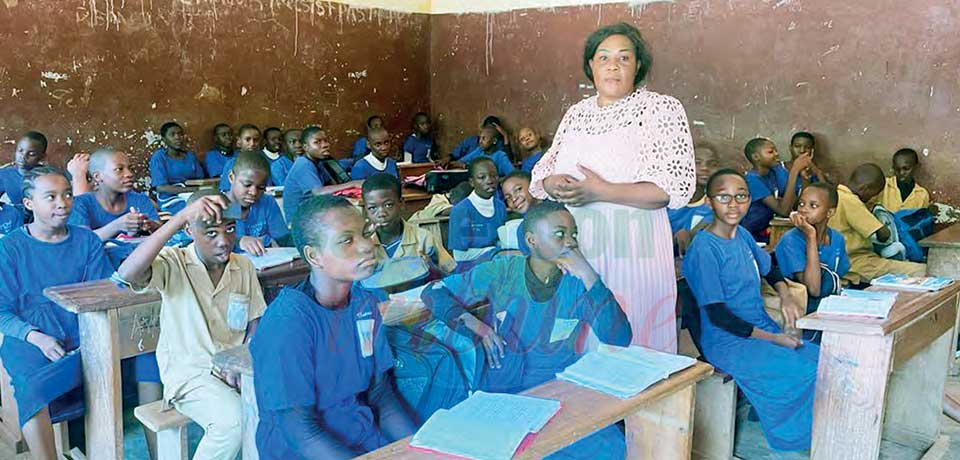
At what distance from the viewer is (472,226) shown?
12.8 feet

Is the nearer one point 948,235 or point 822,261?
point 822,261

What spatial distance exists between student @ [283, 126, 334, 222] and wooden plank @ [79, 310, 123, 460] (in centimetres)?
130

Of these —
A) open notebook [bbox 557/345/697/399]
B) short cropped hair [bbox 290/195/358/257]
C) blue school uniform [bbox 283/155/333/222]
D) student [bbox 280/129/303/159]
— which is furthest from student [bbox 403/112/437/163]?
open notebook [bbox 557/345/697/399]

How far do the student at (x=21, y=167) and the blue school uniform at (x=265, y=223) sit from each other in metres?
1.81

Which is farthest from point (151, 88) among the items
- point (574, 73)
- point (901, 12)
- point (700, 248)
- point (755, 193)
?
point (901, 12)

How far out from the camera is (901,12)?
5426 millimetres

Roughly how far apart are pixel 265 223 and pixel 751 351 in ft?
7.00

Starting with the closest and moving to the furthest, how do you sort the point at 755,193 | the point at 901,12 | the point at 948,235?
the point at 948,235
the point at 755,193
the point at 901,12

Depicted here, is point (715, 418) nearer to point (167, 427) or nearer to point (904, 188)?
point (167, 427)

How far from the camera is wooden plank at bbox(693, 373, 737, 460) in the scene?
2.59m

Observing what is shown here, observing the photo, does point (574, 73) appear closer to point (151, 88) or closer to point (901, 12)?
point (901, 12)

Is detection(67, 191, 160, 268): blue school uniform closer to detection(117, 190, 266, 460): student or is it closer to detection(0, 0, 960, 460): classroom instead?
detection(0, 0, 960, 460): classroom

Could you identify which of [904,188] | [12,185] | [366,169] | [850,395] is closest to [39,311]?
[850,395]

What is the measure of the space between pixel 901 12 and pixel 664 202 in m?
4.29
